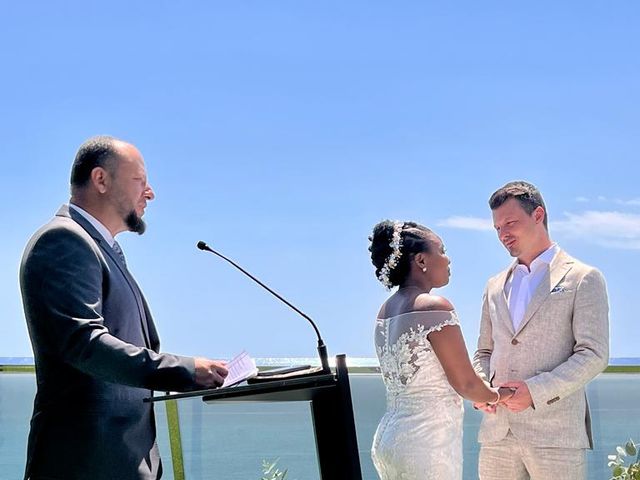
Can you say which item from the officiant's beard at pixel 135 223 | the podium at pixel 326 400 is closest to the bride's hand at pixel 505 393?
the podium at pixel 326 400

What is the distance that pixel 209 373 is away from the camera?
2451 mm

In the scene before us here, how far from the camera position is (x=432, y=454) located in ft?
10.9

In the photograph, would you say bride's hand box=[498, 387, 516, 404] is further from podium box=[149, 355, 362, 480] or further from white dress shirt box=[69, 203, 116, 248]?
white dress shirt box=[69, 203, 116, 248]

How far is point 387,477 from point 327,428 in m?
0.70

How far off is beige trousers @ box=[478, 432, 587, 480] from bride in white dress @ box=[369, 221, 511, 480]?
0.23 m

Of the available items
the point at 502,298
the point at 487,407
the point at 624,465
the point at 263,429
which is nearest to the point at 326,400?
the point at 487,407

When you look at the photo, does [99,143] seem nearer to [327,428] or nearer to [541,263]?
[327,428]

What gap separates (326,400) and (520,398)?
1.00m

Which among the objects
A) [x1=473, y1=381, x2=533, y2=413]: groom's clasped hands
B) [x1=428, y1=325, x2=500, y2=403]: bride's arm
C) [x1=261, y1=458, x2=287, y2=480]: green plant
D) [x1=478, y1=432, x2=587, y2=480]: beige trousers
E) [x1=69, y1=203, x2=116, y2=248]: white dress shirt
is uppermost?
[x1=69, y1=203, x2=116, y2=248]: white dress shirt

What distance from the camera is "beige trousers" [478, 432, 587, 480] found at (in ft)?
11.5

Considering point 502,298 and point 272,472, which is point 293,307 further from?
point 272,472

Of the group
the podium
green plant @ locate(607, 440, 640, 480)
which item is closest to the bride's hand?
the podium

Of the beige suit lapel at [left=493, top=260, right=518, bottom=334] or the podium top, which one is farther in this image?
the beige suit lapel at [left=493, top=260, right=518, bottom=334]

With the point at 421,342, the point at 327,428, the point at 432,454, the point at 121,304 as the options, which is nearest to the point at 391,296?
the point at 421,342
